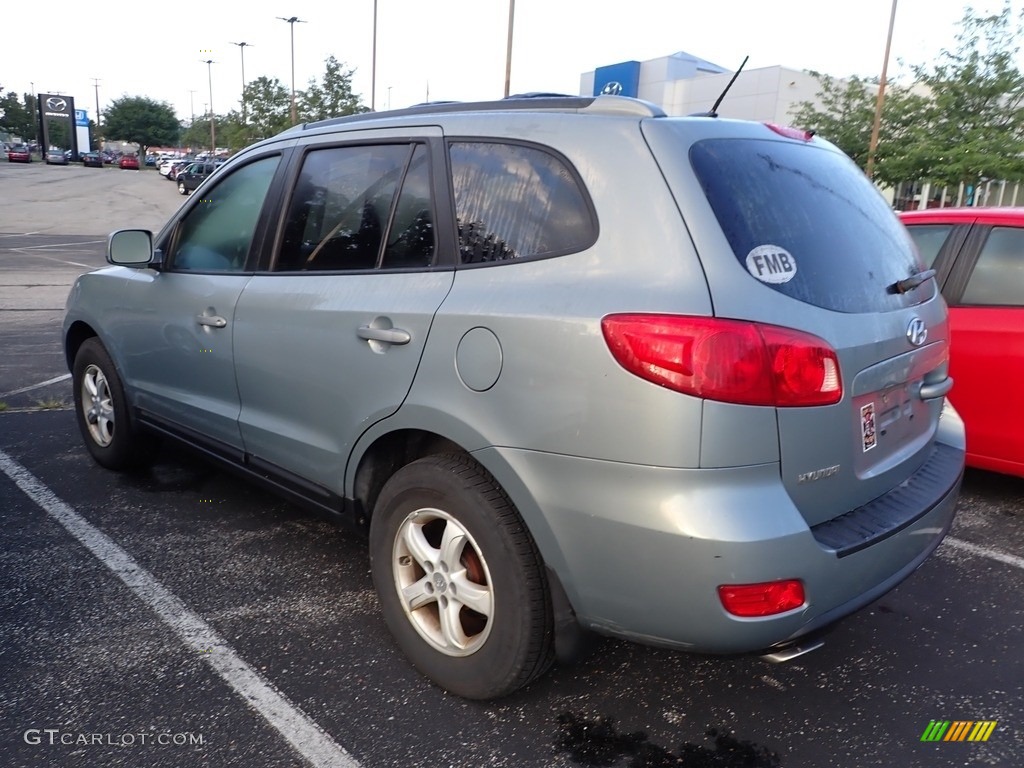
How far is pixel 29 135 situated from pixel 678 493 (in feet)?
429

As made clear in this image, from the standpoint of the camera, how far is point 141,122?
97875 mm

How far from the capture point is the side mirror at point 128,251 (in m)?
4.00

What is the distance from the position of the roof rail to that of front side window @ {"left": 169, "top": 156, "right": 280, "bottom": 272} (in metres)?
0.47

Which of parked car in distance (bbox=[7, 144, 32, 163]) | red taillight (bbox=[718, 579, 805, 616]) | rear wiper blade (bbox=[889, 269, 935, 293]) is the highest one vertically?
parked car in distance (bbox=[7, 144, 32, 163])

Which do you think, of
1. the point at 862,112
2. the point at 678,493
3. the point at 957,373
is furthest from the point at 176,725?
the point at 862,112

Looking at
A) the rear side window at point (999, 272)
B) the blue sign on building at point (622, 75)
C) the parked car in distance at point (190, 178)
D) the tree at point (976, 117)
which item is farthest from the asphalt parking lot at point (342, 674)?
the blue sign on building at point (622, 75)

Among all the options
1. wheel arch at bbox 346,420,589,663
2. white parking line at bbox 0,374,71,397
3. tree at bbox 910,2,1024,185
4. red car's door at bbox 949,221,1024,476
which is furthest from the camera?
tree at bbox 910,2,1024,185

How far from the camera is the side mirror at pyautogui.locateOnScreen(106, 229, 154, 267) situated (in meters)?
4.00

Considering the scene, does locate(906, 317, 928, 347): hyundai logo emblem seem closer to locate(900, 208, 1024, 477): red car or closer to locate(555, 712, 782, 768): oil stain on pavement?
locate(555, 712, 782, 768): oil stain on pavement

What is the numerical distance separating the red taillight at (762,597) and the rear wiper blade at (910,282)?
1.05 meters

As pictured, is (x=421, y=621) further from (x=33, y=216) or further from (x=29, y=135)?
(x=29, y=135)

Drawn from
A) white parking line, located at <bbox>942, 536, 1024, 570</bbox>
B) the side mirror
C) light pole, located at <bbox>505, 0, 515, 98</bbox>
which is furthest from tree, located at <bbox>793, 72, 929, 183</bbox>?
the side mirror

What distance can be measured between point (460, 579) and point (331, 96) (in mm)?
45633

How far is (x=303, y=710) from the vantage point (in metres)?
2.63
